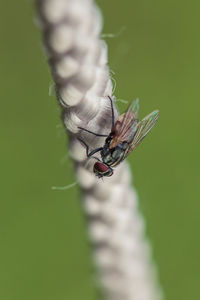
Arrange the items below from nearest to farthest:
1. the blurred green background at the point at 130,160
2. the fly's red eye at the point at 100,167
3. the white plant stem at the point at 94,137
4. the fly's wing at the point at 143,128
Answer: the white plant stem at the point at 94,137 → the fly's red eye at the point at 100,167 → the fly's wing at the point at 143,128 → the blurred green background at the point at 130,160

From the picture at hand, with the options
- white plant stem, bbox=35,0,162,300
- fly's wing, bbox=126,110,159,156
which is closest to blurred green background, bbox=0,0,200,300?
white plant stem, bbox=35,0,162,300

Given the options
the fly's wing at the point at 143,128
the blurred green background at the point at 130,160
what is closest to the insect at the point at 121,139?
the fly's wing at the point at 143,128

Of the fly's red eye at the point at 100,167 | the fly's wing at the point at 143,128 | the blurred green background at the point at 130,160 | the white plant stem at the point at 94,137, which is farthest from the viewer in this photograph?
the blurred green background at the point at 130,160

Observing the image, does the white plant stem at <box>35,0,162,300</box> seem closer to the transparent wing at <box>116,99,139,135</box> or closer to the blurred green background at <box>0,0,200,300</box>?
the transparent wing at <box>116,99,139,135</box>

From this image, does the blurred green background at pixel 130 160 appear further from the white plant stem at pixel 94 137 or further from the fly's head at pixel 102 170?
the fly's head at pixel 102 170

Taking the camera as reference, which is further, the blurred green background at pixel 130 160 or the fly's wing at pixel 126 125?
the blurred green background at pixel 130 160

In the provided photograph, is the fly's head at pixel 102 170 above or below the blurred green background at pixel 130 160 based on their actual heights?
below
